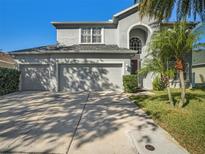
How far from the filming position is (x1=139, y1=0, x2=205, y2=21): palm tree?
922cm

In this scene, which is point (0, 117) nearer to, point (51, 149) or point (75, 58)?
point (51, 149)

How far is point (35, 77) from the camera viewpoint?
15352 mm

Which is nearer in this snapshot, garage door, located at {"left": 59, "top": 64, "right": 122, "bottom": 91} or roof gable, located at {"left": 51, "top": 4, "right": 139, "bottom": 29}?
garage door, located at {"left": 59, "top": 64, "right": 122, "bottom": 91}

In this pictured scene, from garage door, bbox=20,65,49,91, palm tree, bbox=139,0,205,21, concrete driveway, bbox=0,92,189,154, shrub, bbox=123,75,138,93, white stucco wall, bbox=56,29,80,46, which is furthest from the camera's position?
white stucco wall, bbox=56,29,80,46

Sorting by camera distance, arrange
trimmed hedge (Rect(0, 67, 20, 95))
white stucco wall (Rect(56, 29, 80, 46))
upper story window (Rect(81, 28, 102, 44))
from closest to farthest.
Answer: trimmed hedge (Rect(0, 67, 20, 95)) < upper story window (Rect(81, 28, 102, 44)) < white stucco wall (Rect(56, 29, 80, 46))

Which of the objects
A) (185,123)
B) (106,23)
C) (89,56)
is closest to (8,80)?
(89,56)

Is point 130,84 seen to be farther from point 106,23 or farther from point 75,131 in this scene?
point 75,131

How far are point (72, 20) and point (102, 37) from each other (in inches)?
130

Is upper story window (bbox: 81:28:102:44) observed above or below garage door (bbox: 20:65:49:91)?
above

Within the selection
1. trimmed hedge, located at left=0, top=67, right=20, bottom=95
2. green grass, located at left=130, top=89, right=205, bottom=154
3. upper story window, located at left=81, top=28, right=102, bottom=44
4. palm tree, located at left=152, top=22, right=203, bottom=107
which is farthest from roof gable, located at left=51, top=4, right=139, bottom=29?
green grass, located at left=130, top=89, right=205, bottom=154

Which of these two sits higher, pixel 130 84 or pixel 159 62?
pixel 159 62

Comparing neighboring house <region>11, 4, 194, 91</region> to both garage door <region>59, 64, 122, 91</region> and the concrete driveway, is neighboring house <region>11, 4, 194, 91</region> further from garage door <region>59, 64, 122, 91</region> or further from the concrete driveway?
the concrete driveway

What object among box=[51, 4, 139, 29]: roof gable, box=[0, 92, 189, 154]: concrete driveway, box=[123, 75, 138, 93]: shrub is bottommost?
box=[0, 92, 189, 154]: concrete driveway

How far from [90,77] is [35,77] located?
483 cm
